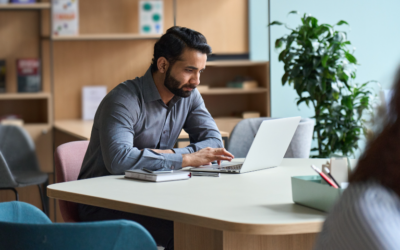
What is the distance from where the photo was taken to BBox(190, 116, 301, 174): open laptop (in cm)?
176

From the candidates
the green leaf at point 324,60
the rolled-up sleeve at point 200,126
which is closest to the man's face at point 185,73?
the rolled-up sleeve at point 200,126

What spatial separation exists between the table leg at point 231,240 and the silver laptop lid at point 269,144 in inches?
17.5

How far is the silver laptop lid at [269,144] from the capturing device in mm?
1745

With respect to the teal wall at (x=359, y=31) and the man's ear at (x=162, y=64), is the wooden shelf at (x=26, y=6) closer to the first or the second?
the teal wall at (x=359, y=31)

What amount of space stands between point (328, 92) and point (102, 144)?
2.05 metres

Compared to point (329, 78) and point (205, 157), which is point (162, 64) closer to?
point (205, 157)

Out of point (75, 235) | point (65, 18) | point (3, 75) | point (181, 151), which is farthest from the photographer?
point (3, 75)

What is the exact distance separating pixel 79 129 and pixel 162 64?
1487 mm

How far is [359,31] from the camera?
410 cm

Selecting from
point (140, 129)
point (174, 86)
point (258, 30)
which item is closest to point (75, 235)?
point (140, 129)

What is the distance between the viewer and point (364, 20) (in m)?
4.09

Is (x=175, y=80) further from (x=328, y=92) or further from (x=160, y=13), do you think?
(x=160, y=13)

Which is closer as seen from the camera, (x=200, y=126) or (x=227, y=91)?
(x=200, y=126)

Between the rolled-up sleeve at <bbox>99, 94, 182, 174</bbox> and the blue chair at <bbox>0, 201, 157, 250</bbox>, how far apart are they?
2.80 feet
